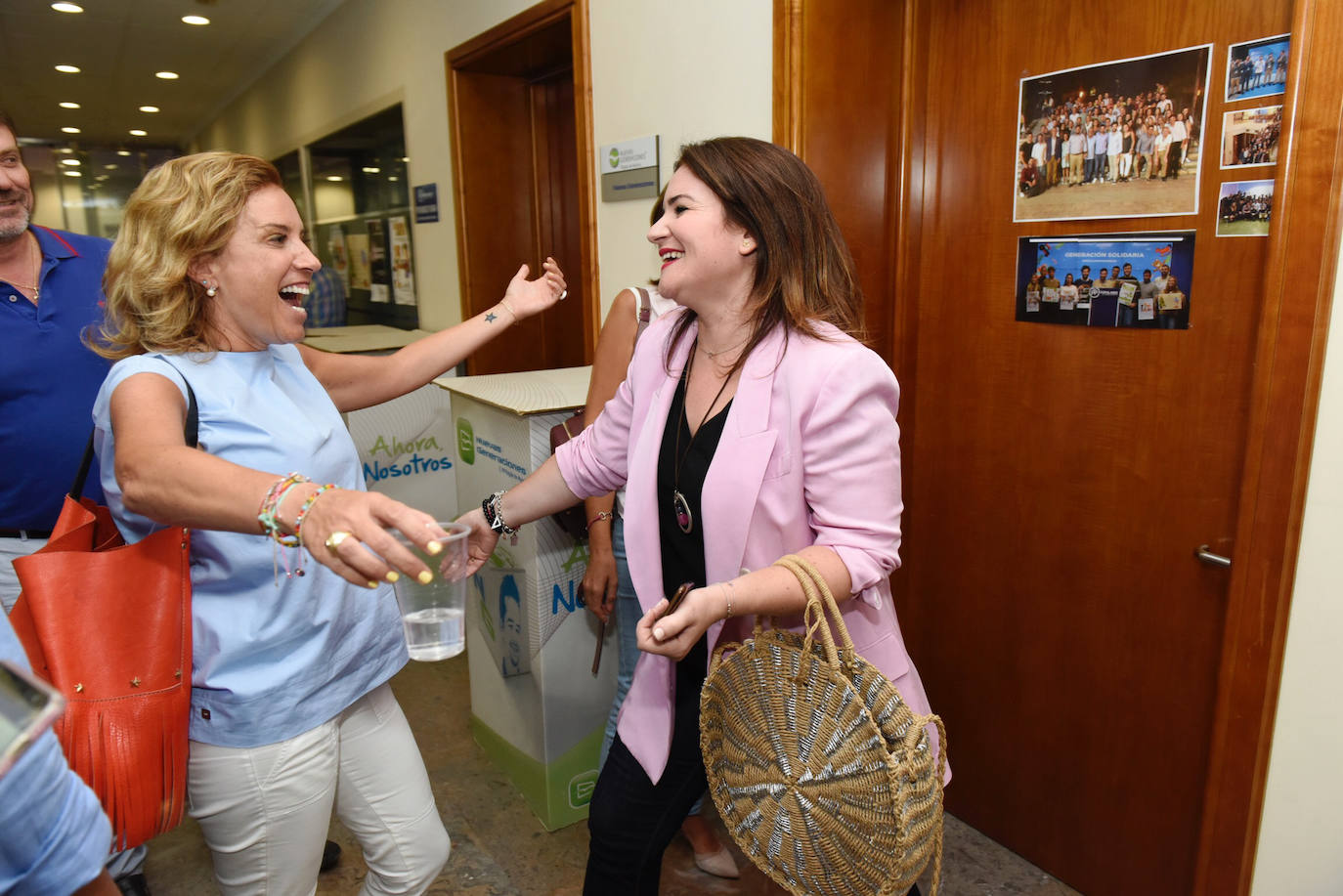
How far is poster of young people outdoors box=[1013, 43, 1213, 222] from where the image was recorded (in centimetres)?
174

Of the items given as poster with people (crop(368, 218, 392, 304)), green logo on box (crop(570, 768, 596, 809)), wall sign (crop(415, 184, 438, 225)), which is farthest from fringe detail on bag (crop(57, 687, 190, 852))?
poster with people (crop(368, 218, 392, 304))

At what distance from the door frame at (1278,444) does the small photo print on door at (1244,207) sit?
12 cm

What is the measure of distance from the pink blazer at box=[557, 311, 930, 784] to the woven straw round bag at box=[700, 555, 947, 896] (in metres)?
0.12

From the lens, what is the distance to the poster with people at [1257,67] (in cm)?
158

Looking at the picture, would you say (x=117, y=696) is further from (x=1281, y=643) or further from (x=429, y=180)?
(x=429, y=180)

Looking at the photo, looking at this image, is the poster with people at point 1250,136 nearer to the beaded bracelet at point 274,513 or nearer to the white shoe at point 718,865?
the beaded bracelet at point 274,513

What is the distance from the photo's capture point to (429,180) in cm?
456

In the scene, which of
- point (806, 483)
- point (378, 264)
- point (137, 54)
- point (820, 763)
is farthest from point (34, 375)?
point (137, 54)

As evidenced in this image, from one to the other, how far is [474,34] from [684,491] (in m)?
3.05

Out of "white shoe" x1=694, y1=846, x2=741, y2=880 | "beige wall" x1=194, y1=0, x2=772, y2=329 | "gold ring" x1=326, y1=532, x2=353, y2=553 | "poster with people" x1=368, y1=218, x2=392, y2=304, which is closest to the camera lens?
"gold ring" x1=326, y1=532, x2=353, y2=553

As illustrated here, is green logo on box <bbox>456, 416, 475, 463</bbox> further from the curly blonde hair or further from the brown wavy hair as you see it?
the brown wavy hair

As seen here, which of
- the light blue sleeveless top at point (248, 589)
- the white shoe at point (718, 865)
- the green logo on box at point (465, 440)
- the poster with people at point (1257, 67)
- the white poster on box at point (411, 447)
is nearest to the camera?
the light blue sleeveless top at point (248, 589)

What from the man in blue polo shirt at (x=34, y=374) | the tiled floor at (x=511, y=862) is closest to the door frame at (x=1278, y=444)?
the tiled floor at (x=511, y=862)

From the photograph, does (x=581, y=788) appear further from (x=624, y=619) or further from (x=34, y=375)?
(x=34, y=375)
